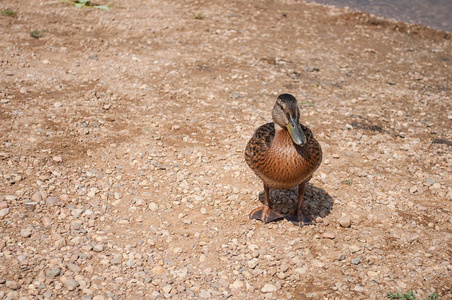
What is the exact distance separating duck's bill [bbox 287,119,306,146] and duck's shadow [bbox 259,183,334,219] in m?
1.13

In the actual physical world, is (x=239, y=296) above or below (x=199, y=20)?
below

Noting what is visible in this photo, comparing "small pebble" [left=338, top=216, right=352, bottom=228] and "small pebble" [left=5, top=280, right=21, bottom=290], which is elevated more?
"small pebble" [left=338, top=216, right=352, bottom=228]

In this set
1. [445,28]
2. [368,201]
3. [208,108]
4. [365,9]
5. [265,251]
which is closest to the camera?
[265,251]

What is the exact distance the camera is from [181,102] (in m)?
6.94

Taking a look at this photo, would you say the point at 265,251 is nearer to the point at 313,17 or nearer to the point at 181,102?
the point at 181,102

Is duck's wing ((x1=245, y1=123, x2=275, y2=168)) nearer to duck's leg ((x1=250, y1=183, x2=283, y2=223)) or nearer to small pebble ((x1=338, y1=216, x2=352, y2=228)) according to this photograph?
duck's leg ((x1=250, y1=183, x2=283, y2=223))

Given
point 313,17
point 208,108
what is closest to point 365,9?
point 313,17

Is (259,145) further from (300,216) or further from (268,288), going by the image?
(268,288)

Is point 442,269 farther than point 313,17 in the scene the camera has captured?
No

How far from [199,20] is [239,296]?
6.88 m

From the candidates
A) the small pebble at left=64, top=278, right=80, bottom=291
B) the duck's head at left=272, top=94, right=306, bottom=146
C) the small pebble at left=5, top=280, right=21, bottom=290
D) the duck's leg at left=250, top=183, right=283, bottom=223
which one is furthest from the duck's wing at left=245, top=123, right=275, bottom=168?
the small pebble at left=5, top=280, right=21, bottom=290

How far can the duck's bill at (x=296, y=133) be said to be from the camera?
4266 millimetres

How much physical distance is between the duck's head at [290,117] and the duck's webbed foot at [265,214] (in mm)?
997

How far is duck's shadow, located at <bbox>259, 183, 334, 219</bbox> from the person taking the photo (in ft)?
16.8
